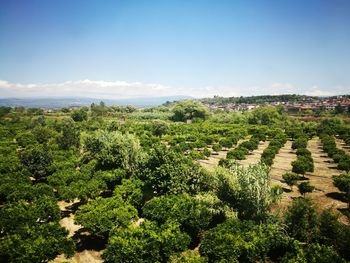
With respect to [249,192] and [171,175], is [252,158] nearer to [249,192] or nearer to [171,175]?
[171,175]

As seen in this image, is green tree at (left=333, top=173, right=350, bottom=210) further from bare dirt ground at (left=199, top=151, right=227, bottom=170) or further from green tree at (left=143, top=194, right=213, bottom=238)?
bare dirt ground at (left=199, top=151, right=227, bottom=170)

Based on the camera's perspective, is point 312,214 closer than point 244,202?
Yes

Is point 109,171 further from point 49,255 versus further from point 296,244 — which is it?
point 296,244

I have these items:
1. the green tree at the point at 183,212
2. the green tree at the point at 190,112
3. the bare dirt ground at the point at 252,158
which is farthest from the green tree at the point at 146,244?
the green tree at the point at 190,112

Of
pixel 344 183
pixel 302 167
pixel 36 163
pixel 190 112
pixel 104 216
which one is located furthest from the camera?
pixel 190 112

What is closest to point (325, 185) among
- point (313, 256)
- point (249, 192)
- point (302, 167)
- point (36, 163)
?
point (302, 167)

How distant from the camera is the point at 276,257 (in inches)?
785

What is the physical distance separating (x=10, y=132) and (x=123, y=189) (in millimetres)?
70011

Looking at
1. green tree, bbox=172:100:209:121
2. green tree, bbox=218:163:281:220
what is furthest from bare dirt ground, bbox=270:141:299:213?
green tree, bbox=172:100:209:121

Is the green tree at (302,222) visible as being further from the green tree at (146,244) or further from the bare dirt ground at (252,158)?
the bare dirt ground at (252,158)

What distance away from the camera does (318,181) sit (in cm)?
4062

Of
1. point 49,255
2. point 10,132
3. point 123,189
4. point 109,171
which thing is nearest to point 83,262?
point 49,255

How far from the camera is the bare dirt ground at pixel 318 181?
31062mm

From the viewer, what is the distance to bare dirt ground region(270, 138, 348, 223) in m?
31.1
